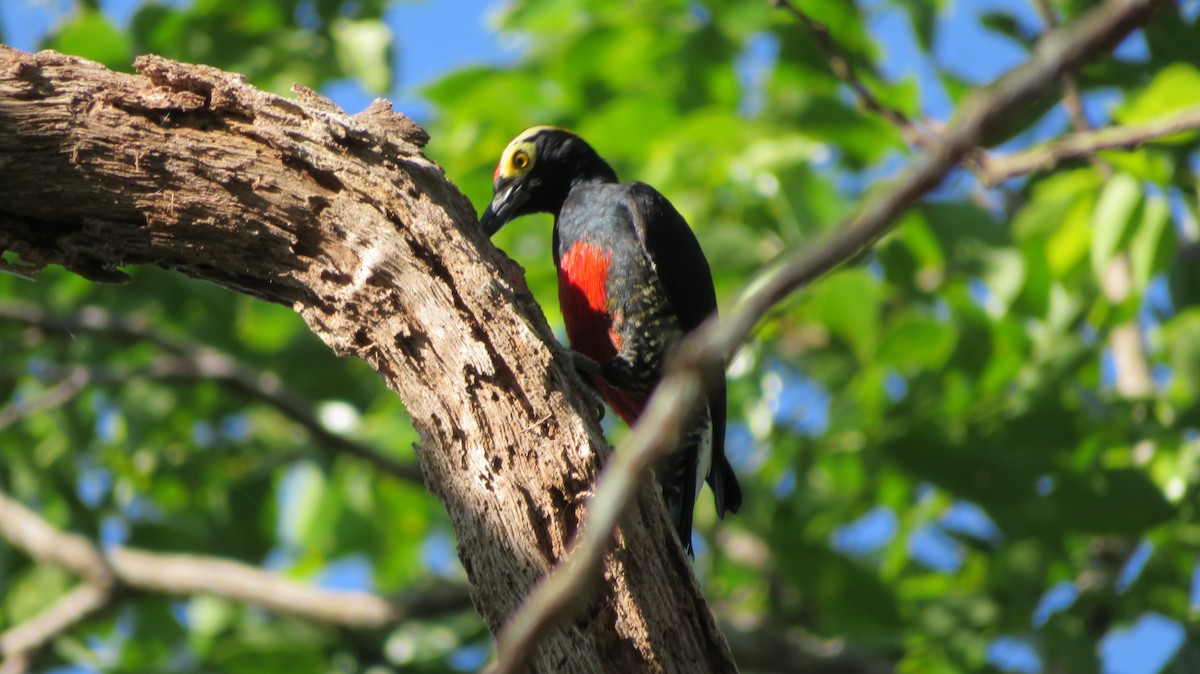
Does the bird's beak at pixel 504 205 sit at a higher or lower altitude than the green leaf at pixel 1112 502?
higher

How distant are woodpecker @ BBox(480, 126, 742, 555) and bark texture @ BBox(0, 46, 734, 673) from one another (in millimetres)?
1447

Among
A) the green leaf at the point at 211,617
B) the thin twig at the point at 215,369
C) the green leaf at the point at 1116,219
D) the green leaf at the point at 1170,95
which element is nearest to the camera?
the green leaf at the point at 1170,95

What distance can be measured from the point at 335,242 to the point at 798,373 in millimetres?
5177

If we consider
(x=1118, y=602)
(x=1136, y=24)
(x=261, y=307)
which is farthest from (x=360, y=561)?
(x=1136, y=24)

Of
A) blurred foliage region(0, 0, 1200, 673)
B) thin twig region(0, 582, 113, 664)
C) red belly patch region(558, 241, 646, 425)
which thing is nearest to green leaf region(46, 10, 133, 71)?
blurred foliage region(0, 0, 1200, 673)

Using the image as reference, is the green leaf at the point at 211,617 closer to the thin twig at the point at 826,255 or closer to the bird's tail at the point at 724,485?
the bird's tail at the point at 724,485

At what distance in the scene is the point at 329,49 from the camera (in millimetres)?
6316

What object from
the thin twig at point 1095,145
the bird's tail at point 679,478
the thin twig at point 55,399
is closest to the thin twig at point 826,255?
the thin twig at point 1095,145

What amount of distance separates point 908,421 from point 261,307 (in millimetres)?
4637

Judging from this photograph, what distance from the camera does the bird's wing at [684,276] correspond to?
4410mm

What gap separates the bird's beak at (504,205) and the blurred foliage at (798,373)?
44 cm

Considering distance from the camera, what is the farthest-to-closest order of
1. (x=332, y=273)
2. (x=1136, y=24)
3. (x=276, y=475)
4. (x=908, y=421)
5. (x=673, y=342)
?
1. (x=276, y=475)
2. (x=908, y=421)
3. (x=673, y=342)
4. (x=332, y=273)
5. (x=1136, y=24)

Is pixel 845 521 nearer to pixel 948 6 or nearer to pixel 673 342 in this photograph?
pixel 673 342

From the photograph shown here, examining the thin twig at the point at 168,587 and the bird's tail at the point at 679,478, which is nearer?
the bird's tail at the point at 679,478
